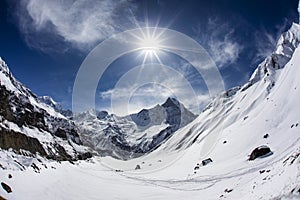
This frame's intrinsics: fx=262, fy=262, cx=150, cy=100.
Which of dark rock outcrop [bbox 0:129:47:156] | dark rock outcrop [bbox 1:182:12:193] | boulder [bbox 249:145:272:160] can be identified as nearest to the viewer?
dark rock outcrop [bbox 1:182:12:193]

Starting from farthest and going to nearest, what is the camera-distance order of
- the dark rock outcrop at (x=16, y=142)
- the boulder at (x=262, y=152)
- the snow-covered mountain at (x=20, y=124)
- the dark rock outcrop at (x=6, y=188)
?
the snow-covered mountain at (x=20, y=124) < the dark rock outcrop at (x=16, y=142) < the boulder at (x=262, y=152) < the dark rock outcrop at (x=6, y=188)

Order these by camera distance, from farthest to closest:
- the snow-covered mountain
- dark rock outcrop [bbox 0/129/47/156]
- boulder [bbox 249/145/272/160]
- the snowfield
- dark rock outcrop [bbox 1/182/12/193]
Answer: the snow-covered mountain, dark rock outcrop [bbox 0/129/47/156], boulder [bbox 249/145/272/160], the snowfield, dark rock outcrop [bbox 1/182/12/193]

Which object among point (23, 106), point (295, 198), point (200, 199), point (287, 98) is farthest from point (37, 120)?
point (295, 198)

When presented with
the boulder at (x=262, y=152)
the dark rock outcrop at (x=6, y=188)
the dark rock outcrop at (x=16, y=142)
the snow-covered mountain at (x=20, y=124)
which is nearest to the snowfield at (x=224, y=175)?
the dark rock outcrop at (x=6, y=188)

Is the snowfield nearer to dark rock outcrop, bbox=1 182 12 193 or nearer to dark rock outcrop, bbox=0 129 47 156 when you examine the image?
dark rock outcrop, bbox=1 182 12 193

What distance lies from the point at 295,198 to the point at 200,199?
15035mm

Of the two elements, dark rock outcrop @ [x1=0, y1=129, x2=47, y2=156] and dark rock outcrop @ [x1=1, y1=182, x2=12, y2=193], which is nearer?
dark rock outcrop @ [x1=1, y1=182, x2=12, y2=193]

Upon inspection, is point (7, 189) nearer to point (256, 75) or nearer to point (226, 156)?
point (226, 156)

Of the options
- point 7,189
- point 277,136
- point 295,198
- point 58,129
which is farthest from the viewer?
point 58,129

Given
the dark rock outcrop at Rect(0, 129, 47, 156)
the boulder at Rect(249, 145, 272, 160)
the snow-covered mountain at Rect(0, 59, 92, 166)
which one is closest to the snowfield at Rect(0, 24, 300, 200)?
the boulder at Rect(249, 145, 272, 160)

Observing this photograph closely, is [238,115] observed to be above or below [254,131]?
above

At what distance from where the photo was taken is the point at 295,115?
173 ft

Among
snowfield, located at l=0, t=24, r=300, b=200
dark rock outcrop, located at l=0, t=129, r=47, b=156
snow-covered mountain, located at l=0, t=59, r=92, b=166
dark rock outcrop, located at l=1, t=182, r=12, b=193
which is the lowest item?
dark rock outcrop, located at l=1, t=182, r=12, b=193

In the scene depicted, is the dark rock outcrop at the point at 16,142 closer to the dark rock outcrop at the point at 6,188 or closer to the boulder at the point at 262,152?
the dark rock outcrop at the point at 6,188
